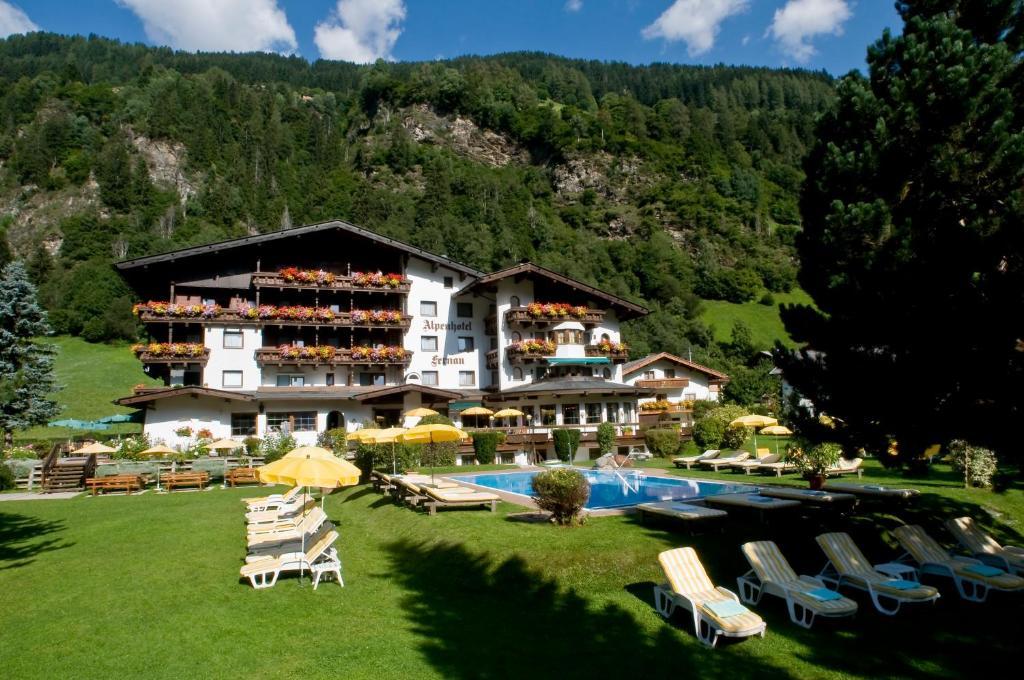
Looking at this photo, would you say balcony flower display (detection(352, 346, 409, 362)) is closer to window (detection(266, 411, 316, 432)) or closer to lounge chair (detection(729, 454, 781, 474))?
window (detection(266, 411, 316, 432))

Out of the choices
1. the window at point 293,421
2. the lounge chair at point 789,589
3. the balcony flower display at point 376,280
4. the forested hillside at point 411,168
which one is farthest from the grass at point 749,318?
the lounge chair at point 789,589

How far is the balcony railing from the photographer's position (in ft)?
111

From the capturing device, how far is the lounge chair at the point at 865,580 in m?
8.83

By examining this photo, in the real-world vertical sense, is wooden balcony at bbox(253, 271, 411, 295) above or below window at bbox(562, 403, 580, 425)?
above

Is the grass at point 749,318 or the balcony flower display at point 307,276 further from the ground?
the grass at point 749,318

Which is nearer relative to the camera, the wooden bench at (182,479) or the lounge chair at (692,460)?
the wooden bench at (182,479)

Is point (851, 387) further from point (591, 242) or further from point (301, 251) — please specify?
point (591, 242)

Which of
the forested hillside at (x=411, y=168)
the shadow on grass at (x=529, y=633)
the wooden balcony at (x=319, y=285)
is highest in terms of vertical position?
the forested hillside at (x=411, y=168)

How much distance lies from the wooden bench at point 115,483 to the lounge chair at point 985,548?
24766mm

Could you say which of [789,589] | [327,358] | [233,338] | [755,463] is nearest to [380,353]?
[327,358]

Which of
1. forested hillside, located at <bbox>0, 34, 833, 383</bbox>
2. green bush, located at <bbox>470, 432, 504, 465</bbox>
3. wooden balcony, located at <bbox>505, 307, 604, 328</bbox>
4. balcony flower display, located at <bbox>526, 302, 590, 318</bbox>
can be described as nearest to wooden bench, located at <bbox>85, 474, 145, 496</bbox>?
green bush, located at <bbox>470, 432, 504, 465</bbox>

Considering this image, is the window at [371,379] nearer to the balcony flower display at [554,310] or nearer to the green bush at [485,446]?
the green bush at [485,446]

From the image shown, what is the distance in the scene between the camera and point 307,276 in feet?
116

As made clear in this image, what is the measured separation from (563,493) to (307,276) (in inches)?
1077
